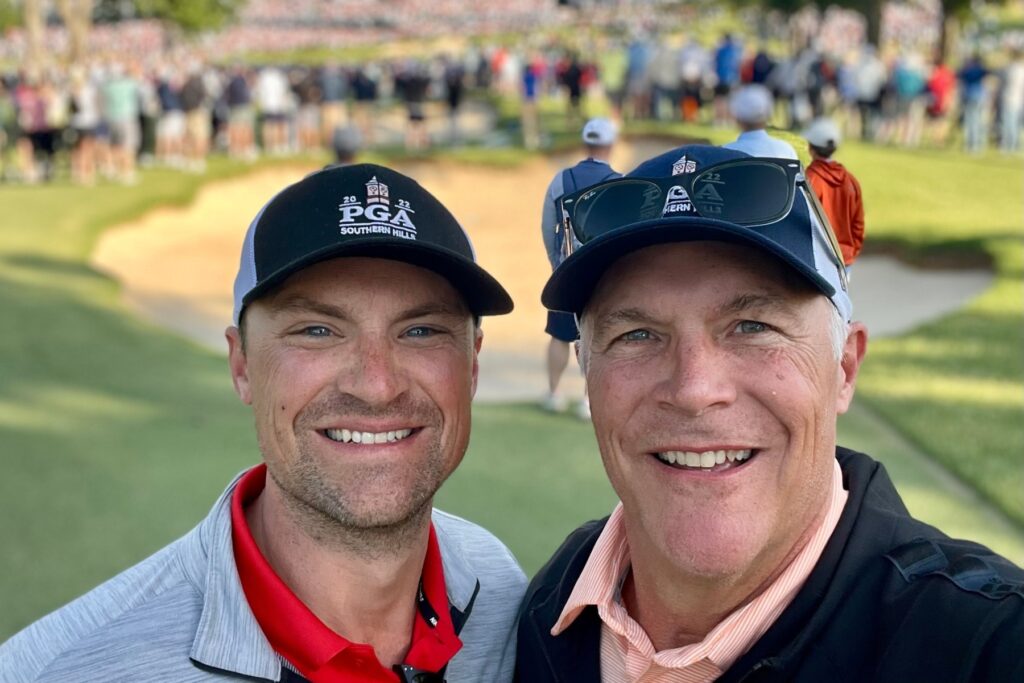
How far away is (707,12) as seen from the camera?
6312cm

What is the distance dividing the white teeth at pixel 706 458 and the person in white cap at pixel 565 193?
0.25m

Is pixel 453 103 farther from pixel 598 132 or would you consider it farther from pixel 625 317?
pixel 625 317

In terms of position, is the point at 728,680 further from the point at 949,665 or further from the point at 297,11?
the point at 297,11

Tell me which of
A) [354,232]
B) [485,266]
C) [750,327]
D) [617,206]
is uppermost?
[617,206]

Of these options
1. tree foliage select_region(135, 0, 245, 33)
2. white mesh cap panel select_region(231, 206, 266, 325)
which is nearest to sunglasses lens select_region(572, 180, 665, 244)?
white mesh cap panel select_region(231, 206, 266, 325)

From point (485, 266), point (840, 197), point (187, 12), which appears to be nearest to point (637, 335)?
point (840, 197)

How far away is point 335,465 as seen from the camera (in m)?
2.50

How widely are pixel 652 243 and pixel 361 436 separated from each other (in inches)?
33.8

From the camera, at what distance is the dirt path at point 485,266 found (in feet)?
38.1

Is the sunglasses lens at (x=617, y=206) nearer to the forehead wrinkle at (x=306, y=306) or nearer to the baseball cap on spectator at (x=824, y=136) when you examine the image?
the forehead wrinkle at (x=306, y=306)

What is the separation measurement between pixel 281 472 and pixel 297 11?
260ft

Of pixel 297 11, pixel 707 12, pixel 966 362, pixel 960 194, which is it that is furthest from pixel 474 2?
pixel 966 362

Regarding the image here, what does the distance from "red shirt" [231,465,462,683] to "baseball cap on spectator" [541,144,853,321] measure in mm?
946

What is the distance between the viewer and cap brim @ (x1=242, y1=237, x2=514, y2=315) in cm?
238
